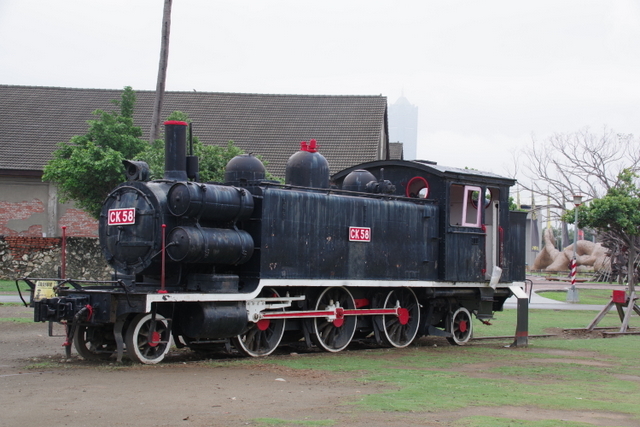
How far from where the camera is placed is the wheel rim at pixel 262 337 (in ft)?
41.5

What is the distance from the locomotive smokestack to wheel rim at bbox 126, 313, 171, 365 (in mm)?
2302

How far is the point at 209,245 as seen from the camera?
38.5ft

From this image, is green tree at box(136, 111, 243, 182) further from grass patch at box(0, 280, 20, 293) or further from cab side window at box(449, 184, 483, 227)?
cab side window at box(449, 184, 483, 227)

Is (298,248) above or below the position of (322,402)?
above

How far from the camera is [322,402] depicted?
8.60m

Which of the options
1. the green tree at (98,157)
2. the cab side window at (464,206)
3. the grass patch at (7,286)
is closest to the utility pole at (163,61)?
the green tree at (98,157)

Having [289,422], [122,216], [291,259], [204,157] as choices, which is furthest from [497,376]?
[204,157]

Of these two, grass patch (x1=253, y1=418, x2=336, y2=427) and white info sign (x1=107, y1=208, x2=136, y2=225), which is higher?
white info sign (x1=107, y1=208, x2=136, y2=225)

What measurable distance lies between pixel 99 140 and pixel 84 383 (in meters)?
17.1

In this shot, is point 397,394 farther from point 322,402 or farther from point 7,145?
point 7,145

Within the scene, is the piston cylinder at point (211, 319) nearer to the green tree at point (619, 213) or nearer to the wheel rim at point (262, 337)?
the wheel rim at point (262, 337)

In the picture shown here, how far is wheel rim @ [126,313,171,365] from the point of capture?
37.0 feet

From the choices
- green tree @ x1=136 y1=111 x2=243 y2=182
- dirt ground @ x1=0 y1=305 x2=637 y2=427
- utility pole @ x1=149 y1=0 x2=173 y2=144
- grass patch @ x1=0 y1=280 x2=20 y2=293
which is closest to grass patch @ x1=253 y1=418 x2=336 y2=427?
dirt ground @ x1=0 y1=305 x2=637 y2=427

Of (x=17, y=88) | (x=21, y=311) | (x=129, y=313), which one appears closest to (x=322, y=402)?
(x=129, y=313)
